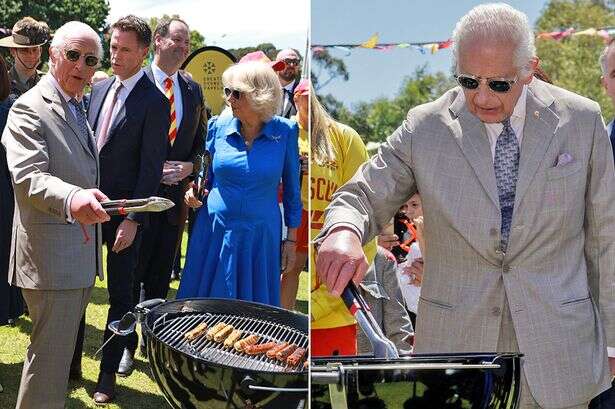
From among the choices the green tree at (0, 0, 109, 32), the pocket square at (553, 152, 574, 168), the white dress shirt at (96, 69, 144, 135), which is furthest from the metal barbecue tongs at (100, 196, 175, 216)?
the green tree at (0, 0, 109, 32)

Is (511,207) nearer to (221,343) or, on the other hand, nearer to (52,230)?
(221,343)

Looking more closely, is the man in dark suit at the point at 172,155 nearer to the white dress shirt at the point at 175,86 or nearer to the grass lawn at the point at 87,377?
the white dress shirt at the point at 175,86

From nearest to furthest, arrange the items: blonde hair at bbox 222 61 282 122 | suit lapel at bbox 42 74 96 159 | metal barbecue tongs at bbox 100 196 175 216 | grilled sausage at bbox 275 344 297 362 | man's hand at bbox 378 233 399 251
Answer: metal barbecue tongs at bbox 100 196 175 216
grilled sausage at bbox 275 344 297 362
suit lapel at bbox 42 74 96 159
man's hand at bbox 378 233 399 251
blonde hair at bbox 222 61 282 122

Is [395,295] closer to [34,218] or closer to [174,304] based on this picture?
[174,304]

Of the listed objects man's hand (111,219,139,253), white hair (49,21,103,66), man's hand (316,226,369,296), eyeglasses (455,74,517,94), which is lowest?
man's hand (111,219,139,253)

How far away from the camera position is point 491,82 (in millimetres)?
2068

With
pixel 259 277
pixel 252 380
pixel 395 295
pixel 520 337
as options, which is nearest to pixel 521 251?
pixel 520 337

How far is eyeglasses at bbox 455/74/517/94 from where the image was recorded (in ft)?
6.79

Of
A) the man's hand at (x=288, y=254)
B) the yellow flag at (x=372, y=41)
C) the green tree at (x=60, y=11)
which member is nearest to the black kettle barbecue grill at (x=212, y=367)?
the man's hand at (x=288, y=254)

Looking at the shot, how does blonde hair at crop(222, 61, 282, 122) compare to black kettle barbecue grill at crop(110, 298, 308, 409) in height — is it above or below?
above

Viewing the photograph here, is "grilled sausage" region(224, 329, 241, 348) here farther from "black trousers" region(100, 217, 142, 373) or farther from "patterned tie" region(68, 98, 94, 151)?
"black trousers" region(100, 217, 142, 373)

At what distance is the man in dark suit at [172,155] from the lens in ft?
17.2

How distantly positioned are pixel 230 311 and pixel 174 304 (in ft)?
0.68

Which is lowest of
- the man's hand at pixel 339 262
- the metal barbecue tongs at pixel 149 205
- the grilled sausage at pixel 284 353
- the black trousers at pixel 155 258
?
the black trousers at pixel 155 258
